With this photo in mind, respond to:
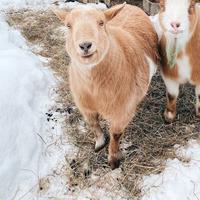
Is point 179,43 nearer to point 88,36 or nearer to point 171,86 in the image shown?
point 171,86

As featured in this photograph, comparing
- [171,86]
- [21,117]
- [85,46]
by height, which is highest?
[85,46]

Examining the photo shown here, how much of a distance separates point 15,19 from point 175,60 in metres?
3.68

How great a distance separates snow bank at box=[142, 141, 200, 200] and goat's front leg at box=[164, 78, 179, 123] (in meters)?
0.53

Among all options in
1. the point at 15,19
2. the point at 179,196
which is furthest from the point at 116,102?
the point at 15,19

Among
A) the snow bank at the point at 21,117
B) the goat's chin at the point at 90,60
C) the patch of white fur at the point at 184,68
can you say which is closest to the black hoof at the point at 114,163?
the snow bank at the point at 21,117

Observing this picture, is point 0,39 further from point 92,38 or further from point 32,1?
point 92,38

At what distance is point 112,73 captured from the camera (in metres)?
3.22

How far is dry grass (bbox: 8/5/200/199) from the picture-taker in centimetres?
376

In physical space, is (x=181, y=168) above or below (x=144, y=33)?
below

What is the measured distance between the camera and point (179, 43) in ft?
11.6

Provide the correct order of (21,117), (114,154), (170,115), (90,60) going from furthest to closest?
1. (170,115)
2. (21,117)
3. (114,154)
4. (90,60)

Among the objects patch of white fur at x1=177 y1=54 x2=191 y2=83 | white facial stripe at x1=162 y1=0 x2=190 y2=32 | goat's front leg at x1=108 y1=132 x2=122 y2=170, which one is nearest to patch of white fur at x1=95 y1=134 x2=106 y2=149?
goat's front leg at x1=108 y1=132 x2=122 y2=170

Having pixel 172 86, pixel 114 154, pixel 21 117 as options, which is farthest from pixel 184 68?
pixel 21 117

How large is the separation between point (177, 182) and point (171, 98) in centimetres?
95
